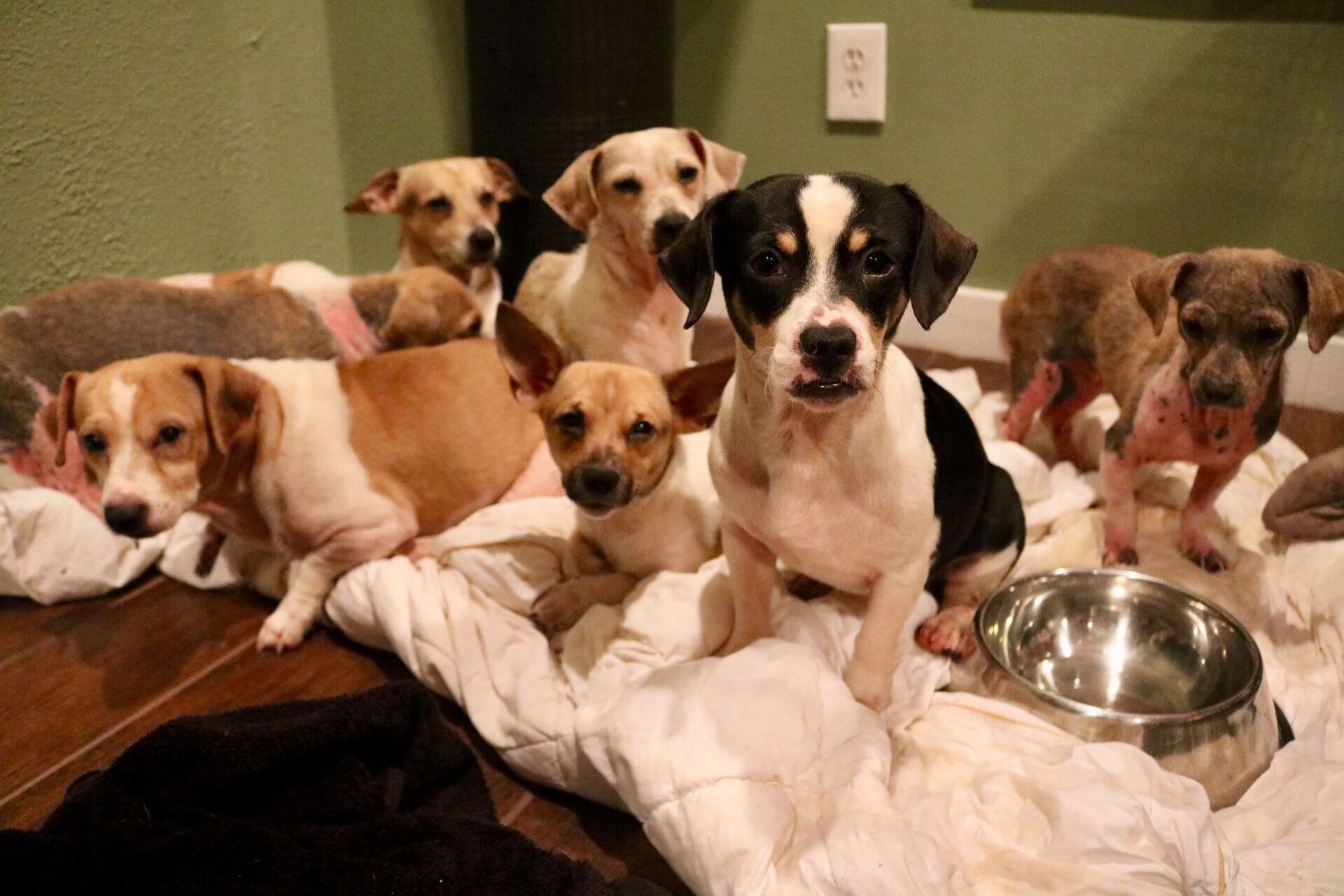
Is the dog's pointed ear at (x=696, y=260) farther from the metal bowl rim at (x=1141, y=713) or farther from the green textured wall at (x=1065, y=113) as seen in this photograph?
the green textured wall at (x=1065, y=113)

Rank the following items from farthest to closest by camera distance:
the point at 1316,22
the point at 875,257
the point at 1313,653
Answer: the point at 1316,22 < the point at 1313,653 < the point at 875,257

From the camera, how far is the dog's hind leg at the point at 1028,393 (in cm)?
245

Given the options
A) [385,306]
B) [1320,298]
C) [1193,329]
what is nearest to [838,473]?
[1193,329]

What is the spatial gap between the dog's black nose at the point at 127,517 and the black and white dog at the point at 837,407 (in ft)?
3.25

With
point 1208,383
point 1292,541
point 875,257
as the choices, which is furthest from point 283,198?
point 1292,541

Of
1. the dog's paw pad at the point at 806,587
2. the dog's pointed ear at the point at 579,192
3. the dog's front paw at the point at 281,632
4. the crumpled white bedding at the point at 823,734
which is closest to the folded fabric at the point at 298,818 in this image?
the crumpled white bedding at the point at 823,734

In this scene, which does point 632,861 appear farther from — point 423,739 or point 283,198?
point 283,198

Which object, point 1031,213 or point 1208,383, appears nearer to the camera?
point 1208,383

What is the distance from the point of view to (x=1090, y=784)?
133 centimetres

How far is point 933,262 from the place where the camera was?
1.32 m

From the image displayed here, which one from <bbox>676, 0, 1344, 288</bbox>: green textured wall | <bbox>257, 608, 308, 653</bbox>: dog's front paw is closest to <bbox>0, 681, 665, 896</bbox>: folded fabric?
<bbox>257, 608, 308, 653</bbox>: dog's front paw

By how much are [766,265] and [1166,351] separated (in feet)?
3.71

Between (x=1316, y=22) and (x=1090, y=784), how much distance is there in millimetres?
2287

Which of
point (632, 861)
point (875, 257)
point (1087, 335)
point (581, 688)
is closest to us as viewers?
point (875, 257)
